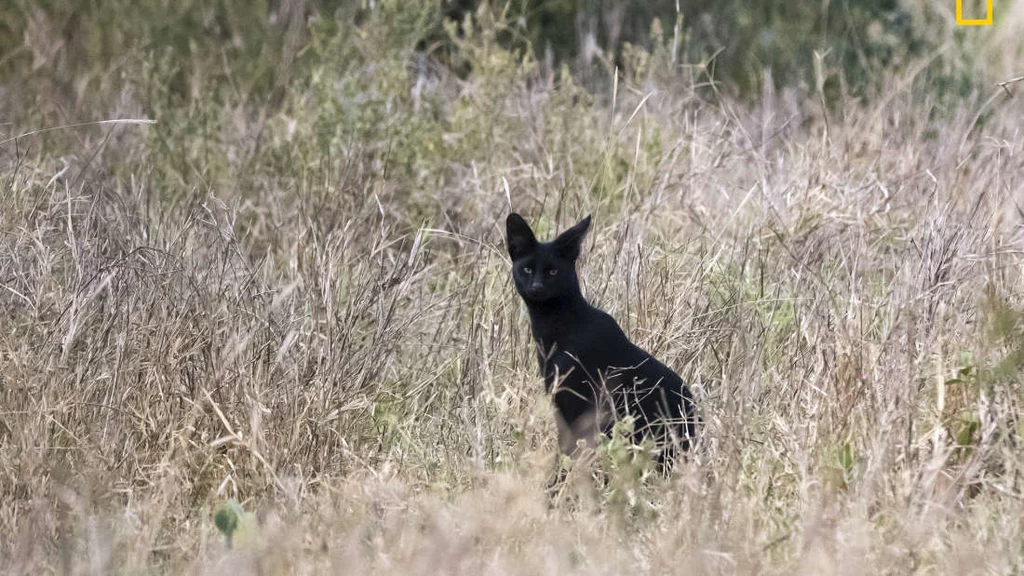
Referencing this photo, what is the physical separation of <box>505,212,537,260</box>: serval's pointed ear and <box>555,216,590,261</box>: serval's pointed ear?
89 mm

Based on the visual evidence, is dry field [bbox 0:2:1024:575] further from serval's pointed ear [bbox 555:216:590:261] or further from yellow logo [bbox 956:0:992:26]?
yellow logo [bbox 956:0:992:26]

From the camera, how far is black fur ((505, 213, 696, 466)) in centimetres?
380

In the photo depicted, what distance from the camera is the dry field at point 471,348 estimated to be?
304 cm

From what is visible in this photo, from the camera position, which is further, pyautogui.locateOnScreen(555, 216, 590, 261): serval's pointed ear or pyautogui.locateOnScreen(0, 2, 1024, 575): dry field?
pyautogui.locateOnScreen(555, 216, 590, 261): serval's pointed ear

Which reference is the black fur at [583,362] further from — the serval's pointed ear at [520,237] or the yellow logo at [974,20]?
the yellow logo at [974,20]

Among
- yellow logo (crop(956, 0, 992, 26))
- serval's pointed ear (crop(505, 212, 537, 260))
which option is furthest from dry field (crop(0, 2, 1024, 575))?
yellow logo (crop(956, 0, 992, 26))

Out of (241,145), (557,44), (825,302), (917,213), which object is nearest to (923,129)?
(917,213)

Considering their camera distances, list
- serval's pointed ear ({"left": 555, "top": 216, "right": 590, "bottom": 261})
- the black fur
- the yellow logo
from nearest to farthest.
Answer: the black fur
serval's pointed ear ({"left": 555, "top": 216, "right": 590, "bottom": 261})
the yellow logo

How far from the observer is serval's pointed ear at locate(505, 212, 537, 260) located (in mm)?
4156

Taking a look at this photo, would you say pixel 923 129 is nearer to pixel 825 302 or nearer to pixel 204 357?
pixel 825 302

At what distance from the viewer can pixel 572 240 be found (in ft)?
13.6

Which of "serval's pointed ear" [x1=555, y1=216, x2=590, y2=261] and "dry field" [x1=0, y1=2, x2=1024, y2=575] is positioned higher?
"serval's pointed ear" [x1=555, y1=216, x2=590, y2=261]

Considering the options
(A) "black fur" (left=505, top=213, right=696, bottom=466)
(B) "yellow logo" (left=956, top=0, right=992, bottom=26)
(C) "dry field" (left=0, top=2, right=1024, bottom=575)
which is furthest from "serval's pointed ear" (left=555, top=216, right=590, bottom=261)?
(B) "yellow logo" (left=956, top=0, right=992, bottom=26)

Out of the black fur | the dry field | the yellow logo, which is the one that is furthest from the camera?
the yellow logo
